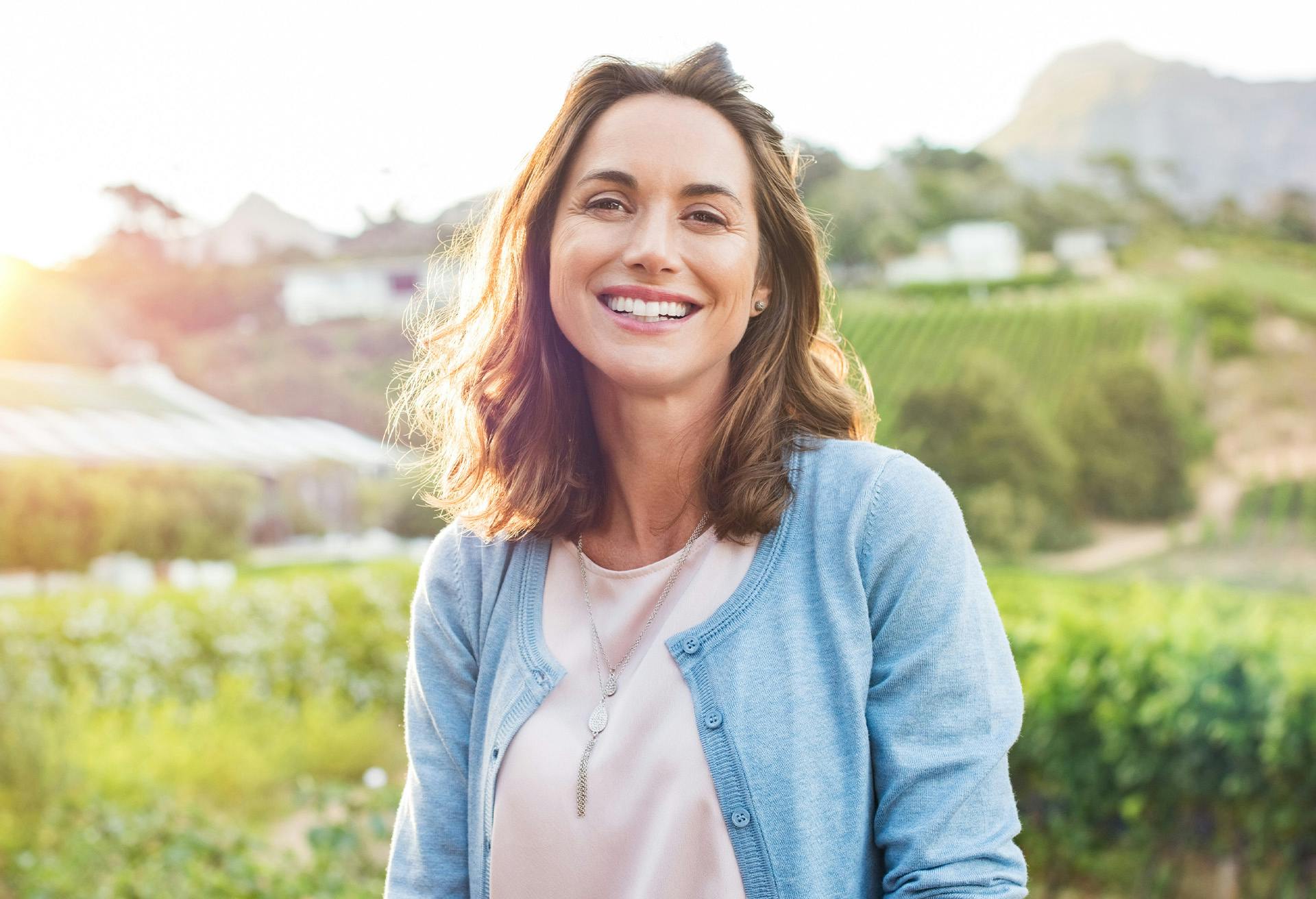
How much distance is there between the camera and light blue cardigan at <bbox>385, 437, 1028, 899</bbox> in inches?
41.8

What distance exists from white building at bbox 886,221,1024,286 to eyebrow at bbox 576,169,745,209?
21.3 metres

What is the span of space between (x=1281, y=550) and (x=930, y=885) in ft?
64.3

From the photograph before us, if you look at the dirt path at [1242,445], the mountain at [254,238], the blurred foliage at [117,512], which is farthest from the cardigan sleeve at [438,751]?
the dirt path at [1242,445]

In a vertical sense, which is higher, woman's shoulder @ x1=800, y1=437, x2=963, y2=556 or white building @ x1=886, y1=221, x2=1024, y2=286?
woman's shoulder @ x1=800, y1=437, x2=963, y2=556

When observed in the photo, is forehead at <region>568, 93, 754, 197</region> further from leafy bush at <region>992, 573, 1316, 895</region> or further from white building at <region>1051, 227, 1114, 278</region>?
white building at <region>1051, 227, 1114, 278</region>

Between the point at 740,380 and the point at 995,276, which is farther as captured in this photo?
the point at 995,276

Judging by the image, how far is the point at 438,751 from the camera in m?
1.35

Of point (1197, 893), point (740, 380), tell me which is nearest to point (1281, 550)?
point (1197, 893)

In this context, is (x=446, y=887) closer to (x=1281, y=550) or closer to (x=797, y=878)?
(x=797, y=878)

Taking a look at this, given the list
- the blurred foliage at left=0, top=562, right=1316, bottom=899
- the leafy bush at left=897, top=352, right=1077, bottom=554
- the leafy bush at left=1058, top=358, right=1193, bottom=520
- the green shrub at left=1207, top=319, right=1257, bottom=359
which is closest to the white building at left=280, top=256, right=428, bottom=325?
the blurred foliage at left=0, top=562, right=1316, bottom=899

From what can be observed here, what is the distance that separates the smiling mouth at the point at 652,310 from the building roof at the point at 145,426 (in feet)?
32.2

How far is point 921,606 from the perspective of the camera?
3.57 ft

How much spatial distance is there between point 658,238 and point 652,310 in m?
0.08

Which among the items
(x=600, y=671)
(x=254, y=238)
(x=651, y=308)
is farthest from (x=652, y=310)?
(x=254, y=238)
